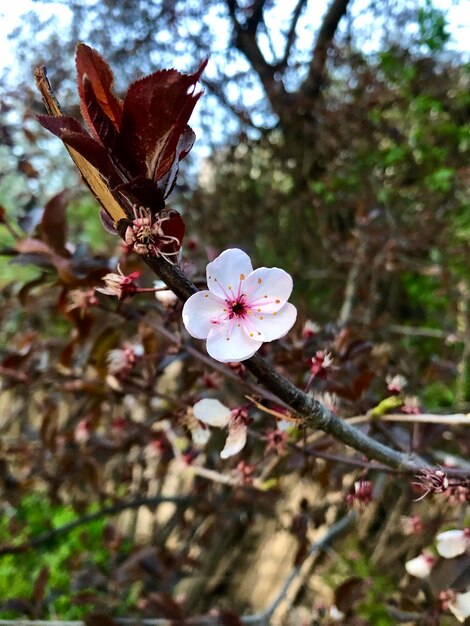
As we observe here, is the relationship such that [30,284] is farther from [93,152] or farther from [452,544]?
[452,544]

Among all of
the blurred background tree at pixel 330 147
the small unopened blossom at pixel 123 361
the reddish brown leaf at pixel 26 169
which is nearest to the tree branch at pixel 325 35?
the blurred background tree at pixel 330 147

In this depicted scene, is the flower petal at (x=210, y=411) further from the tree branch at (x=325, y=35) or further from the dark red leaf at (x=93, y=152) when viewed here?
the tree branch at (x=325, y=35)

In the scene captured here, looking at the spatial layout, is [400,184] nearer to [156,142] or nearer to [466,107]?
[466,107]

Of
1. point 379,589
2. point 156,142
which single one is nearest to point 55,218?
point 156,142

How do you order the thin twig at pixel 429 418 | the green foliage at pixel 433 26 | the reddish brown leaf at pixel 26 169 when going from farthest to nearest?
the green foliage at pixel 433 26
the reddish brown leaf at pixel 26 169
the thin twig at pixel 429 418

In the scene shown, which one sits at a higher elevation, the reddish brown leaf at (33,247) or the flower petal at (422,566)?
the reddish brown leaf at (33,247)

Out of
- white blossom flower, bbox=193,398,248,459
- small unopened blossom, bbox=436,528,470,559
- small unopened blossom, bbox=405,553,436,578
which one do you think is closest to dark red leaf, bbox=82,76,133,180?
white blossom flower, bbox=193,398,248,459
